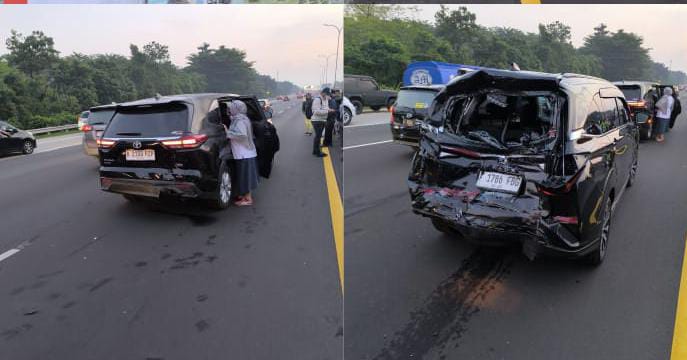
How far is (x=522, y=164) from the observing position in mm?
2332

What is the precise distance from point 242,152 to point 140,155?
936mm

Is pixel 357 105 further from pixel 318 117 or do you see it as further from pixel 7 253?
pixel 7 253

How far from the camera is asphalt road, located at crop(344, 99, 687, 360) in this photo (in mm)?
1887

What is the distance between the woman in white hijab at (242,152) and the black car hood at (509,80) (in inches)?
87.6

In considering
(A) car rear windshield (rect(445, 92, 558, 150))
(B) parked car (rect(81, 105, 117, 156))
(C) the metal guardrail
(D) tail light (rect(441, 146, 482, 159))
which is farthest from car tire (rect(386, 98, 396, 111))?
(C) the metal guardrail

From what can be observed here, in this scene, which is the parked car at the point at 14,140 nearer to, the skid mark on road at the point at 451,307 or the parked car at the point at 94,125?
the parked car at the point at 94,125

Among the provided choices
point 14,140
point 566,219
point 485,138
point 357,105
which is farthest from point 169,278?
point 14,140

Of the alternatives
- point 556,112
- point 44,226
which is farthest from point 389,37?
point 44,226

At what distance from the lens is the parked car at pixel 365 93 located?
7.56 ft

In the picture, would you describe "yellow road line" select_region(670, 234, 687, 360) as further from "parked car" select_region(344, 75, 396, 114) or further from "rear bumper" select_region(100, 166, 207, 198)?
"rear bumper" select_region(100, 166, 207, 198)

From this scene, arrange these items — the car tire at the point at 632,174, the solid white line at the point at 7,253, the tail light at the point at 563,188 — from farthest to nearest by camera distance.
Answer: the car tire at the point at 632,174 < the solid white line at the point at 7,253 < the tail light at the point at 563,188

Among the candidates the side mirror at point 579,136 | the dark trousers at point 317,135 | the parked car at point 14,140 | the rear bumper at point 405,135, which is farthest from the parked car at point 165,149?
the parked car at point 14,140

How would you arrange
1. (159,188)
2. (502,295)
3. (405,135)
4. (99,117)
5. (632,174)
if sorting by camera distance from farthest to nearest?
(405,135) → (99,117) → (632,174) → (159,188) → (502,295)

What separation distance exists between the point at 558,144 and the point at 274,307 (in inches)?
71.6
